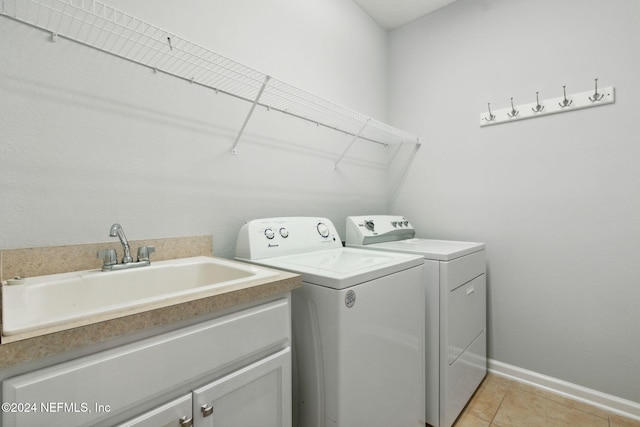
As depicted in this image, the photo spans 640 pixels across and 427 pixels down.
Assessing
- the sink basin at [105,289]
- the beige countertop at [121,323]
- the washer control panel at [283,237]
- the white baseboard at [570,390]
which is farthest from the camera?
the white baseboard at [570,390]

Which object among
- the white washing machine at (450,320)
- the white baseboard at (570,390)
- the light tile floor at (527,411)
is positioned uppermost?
the white washing machine at (450,320)

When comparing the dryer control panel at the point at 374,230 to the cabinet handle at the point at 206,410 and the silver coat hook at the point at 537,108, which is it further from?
the cabinet handle at the point at 206,410

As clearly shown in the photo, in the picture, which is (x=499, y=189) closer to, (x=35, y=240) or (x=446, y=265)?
(x=446, y=265)

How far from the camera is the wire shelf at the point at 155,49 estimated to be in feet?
3.30

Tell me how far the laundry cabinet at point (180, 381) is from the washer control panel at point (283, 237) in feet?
1.51

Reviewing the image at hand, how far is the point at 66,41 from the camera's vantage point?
1.07 metres

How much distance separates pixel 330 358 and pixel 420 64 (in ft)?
8.05

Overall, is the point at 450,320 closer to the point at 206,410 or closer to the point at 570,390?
the point at 570,390

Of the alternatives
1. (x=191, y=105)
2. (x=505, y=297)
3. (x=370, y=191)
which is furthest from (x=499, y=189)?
(x=191, y=105)

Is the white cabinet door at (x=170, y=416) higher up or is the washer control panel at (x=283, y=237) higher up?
the washer control panel at (x=283, y=237)

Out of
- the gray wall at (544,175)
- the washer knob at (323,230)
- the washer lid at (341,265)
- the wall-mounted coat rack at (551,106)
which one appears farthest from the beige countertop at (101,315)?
the wall-mounted coat rack at (551,106)

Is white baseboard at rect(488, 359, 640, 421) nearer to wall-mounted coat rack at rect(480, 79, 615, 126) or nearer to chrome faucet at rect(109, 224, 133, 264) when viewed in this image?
wall-mounted coat rack at rect(480, 79, 615, 126)

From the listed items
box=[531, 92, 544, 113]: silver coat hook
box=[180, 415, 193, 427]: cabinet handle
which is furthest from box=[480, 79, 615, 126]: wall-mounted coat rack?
box=[180, 415, 193, 427]: cabinet handle

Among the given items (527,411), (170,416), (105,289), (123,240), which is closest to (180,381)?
(170,416)
